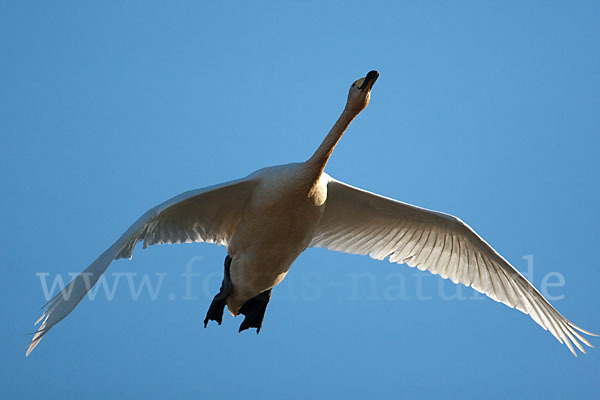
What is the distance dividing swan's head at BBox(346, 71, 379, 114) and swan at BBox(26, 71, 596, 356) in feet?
0.04

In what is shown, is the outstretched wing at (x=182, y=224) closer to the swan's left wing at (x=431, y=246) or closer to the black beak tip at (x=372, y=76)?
the swan's left wing at (x=431, y=246)

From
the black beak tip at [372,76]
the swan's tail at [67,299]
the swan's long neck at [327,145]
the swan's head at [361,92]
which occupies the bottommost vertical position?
the swan's tail at [67,299]

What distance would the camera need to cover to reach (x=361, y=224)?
10.4 metres

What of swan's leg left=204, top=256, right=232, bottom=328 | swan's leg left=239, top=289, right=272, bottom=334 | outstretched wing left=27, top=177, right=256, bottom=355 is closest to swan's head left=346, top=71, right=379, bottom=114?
outstretched wing left=27, top=177, right=256, bottom=355

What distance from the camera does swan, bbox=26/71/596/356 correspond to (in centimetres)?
875

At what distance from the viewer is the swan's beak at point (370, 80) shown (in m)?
8.53

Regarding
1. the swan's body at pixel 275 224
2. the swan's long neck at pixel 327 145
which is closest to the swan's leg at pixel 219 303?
the swan's body at pixel 275 224

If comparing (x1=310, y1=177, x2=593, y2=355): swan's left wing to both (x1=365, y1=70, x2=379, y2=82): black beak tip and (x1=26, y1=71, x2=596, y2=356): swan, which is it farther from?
(x1=365, y1=70, x2=379, y2=82): black beak tip

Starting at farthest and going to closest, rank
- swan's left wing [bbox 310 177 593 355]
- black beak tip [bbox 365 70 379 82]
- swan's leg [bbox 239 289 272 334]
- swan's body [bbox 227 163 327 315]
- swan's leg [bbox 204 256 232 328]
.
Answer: swan's leg [bbox 239 289 272 334] → swan's left wing [bbox 310 177 593 355] → swan's leg [bbox 204 256 232 328] → swan's body [bbox 227 163 327 315] → black beak tip [bbox 365 70 379 82]

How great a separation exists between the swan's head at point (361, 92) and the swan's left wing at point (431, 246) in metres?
1.47

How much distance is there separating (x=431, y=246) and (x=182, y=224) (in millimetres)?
3267

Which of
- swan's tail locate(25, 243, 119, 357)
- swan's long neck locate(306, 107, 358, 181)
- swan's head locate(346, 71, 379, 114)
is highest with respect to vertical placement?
swan's head locate(346, 71, 379, 114)

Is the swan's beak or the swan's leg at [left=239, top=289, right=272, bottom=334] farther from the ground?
the swan's beak

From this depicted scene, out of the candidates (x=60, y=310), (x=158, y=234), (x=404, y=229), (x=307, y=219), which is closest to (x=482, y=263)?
(x=404, y=229)
